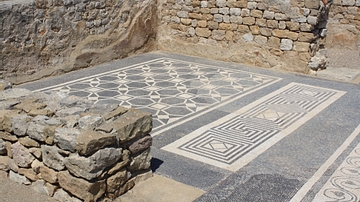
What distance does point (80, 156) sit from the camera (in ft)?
9.13

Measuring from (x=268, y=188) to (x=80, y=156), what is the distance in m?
1.43

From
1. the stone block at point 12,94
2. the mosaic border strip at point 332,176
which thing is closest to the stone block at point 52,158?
the stone block at point 12,94

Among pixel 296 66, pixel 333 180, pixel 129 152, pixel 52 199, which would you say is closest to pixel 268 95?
pixel 296 66

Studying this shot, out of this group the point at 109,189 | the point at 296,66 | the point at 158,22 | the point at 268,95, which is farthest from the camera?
the point at 158,22

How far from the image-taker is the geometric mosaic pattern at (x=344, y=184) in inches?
122

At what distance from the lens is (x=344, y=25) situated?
8938 millimetres

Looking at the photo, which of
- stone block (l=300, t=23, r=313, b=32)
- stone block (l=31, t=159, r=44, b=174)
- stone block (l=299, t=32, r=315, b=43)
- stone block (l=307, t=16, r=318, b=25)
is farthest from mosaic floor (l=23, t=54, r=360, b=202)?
stone block (l=31, t=159, r=44, b=174)

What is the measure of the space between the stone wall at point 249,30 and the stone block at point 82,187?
16.0ft

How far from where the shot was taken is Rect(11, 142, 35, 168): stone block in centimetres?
316

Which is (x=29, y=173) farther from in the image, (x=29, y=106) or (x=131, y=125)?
(x=131, y=125)

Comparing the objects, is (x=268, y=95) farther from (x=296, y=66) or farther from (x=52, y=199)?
(x=52, y=199)

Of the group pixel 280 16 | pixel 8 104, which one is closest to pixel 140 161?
pixel 8 104

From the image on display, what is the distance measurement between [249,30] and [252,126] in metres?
3.15

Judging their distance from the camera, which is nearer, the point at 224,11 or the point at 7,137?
the point at 7,137
